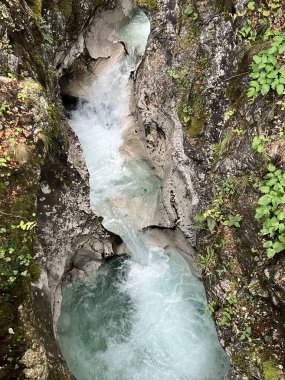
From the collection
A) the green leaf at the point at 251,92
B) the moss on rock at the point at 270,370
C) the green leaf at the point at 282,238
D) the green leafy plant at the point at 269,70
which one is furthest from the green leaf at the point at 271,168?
the moss on rock at the point at 270,370

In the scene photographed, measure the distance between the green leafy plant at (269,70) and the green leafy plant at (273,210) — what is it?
1.54 m

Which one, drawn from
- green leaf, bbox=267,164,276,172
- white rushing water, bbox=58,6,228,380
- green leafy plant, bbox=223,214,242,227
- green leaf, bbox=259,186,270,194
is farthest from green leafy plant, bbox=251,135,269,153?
white rushing water, bbox=58,6,228,380

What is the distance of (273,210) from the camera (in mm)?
6156

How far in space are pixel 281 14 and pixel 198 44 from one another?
225cm

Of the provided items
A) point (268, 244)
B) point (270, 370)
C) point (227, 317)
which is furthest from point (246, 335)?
point (268, 244)

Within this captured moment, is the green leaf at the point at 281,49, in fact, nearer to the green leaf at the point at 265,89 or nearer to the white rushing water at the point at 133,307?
the green leaf at the point at 265,89

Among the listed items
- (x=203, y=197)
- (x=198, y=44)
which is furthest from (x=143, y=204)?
(x=198, y=44)

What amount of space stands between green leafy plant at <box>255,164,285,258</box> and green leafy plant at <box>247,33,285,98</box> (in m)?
1.54

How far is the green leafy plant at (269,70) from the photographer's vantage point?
649 cm

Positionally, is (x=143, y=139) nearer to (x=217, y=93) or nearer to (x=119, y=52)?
(x=217, y=93)

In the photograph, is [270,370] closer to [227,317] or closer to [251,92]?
[227,317]

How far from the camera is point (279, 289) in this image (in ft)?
20.6

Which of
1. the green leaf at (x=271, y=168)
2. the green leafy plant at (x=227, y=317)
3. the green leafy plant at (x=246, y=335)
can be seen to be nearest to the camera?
the green leaf at (x=271, y=168)

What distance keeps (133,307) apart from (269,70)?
6621 millimetres
